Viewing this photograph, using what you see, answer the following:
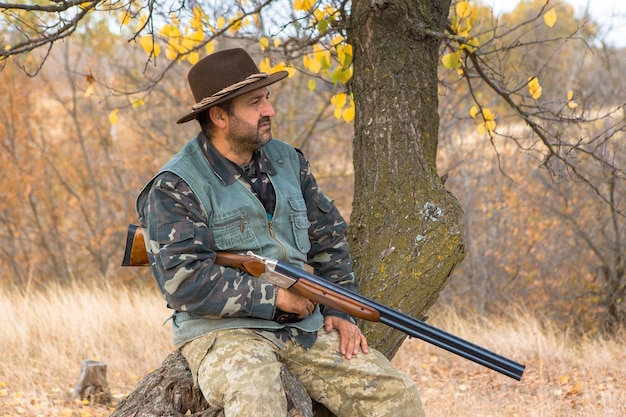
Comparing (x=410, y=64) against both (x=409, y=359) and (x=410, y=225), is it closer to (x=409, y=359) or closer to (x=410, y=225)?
(x=410, y=225)

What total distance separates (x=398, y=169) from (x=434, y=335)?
125 centimetres

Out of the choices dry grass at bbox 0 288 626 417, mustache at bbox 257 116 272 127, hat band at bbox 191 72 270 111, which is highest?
hat band at bbox 191 72 270 111

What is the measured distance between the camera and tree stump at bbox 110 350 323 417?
2998mm

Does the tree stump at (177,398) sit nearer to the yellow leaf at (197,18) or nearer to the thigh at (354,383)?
the thigh at (354,383)

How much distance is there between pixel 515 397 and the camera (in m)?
5.65

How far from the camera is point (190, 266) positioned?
2.93 m

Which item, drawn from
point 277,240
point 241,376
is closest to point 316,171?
point 277,240

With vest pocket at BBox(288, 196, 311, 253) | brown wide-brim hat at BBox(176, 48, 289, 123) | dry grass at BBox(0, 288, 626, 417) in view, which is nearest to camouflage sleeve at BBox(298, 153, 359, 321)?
vest pocket at BBox(288, 196, 311, 253)

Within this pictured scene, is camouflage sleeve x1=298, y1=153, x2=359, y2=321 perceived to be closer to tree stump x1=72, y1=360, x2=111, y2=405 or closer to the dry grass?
the dry grass

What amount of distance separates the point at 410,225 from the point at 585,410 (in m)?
2.30

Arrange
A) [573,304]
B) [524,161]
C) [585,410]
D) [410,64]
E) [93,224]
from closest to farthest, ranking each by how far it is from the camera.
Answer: [410,64] < [585,410] < [573,304] < [524,161] < [93,224]

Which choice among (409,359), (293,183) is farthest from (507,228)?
(293,183)

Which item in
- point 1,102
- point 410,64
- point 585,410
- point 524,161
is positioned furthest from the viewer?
point 1,102

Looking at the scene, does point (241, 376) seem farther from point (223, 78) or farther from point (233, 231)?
point (223, 78)
